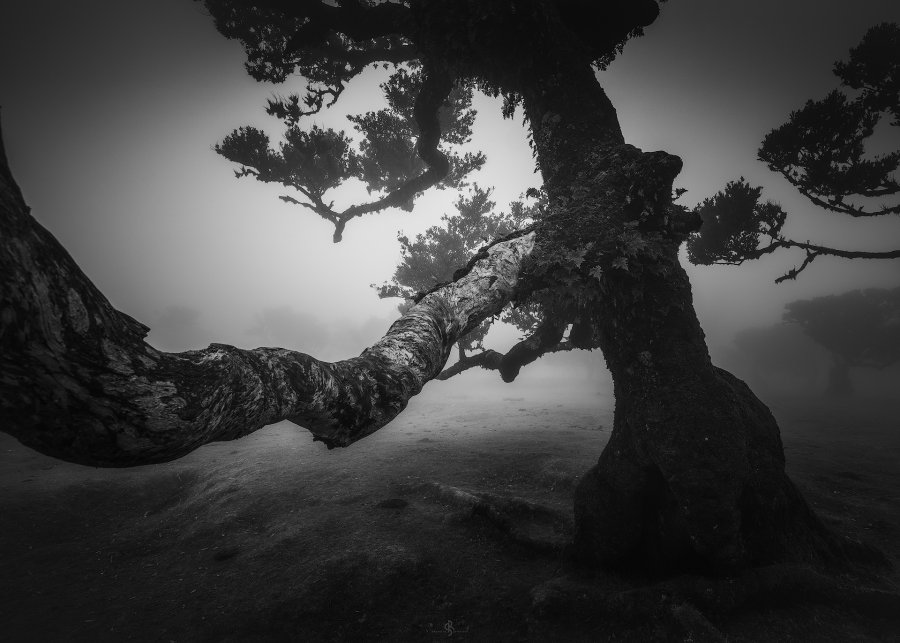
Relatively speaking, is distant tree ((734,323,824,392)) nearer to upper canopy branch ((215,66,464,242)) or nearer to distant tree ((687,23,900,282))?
distant tree ((687,23,900,282))

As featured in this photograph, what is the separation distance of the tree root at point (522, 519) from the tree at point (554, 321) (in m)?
0.85

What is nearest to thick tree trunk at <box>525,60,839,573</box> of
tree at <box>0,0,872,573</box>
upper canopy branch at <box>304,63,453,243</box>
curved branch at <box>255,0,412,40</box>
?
tree at <box>0,0,872,573</box>

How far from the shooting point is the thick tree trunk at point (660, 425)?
4406mm

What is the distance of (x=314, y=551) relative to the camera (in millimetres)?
6086

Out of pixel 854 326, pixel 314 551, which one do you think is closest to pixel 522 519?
pixel 314 551

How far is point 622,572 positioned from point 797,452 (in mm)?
15400

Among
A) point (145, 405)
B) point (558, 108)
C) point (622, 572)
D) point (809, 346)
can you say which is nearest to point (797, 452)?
point (622, 572)

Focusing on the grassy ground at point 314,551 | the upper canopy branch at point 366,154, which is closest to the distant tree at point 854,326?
the grassy ground at point 314,551

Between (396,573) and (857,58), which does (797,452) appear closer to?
(857,58)

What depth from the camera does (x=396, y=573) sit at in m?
5.24

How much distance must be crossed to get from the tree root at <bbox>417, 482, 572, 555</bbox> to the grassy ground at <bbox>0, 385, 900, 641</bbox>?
0.17 m

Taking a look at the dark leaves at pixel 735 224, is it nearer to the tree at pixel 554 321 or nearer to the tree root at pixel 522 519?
the tree at pixel 554 321

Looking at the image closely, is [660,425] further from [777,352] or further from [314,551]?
[777,352]

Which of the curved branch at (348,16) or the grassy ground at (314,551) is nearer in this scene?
the grassy ground at (314,551)
